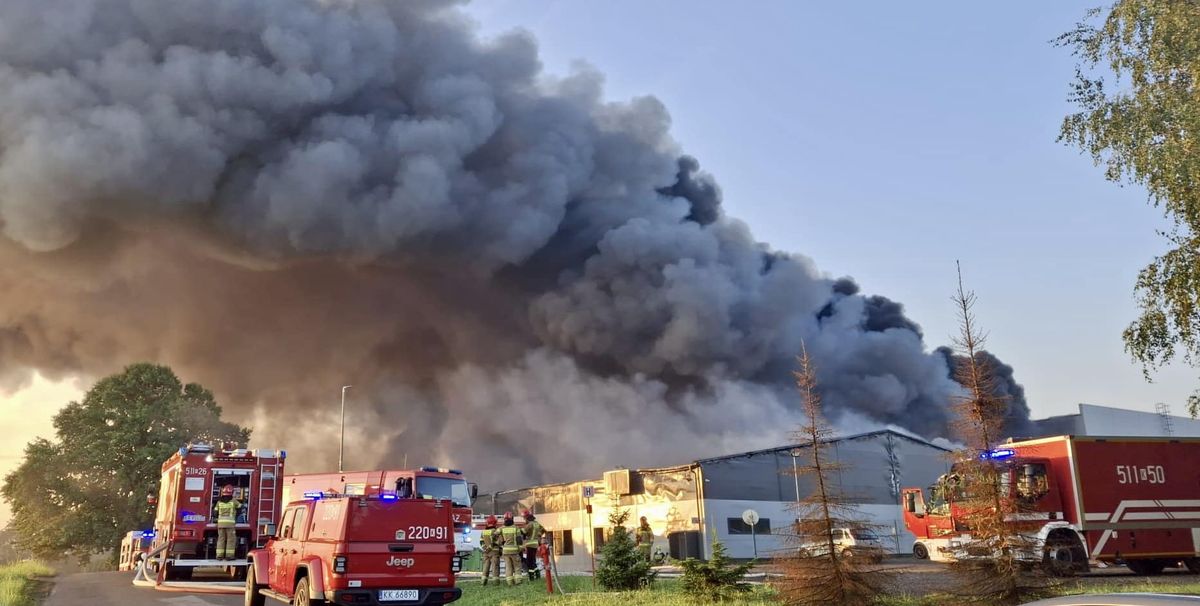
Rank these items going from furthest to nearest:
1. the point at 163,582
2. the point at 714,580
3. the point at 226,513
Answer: the point at 226,513
the point at 163,582
the point at 714,580

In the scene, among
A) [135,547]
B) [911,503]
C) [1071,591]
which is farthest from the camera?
[135,547]

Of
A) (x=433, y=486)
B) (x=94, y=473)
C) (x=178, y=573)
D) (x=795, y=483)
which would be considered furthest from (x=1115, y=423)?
(x=94, y=473)

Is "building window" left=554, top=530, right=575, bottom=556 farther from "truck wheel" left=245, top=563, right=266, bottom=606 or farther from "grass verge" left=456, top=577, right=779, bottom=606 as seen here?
"truck wheel" left=245, top=563, right=266, bottom=606

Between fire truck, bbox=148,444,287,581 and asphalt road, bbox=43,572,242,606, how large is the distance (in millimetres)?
940

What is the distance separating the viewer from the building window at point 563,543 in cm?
3338

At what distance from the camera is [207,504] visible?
748 inches

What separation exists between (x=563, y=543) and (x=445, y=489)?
11125 millimetres

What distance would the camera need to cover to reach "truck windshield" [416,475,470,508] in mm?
23438

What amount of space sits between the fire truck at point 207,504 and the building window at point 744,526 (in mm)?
15352

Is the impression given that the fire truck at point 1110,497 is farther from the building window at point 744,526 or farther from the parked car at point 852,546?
the building window at point 744,526

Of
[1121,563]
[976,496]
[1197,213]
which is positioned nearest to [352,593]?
[976,496]

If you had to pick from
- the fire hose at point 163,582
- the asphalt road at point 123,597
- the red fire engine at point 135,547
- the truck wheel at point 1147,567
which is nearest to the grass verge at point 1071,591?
the truck wheel at point 1147,567

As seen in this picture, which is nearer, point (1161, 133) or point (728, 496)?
point (1161, 133)

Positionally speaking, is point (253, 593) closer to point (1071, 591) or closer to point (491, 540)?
point (491, 540)
